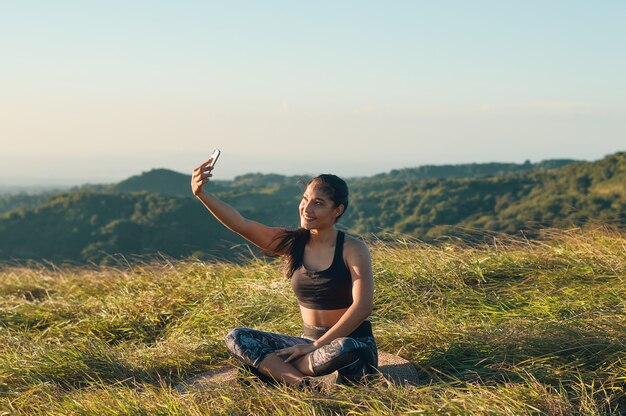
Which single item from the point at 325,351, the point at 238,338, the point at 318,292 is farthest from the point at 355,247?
the point at 238,338

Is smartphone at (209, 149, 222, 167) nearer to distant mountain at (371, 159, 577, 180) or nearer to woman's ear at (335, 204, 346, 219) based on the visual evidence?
woman's ear at (335, 204, 346, 219)

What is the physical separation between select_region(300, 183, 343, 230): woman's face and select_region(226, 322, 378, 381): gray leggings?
2.64 feet

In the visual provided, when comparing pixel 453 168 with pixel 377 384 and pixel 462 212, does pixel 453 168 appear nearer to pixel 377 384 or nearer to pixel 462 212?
pixel 462 212

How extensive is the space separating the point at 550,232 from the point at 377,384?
5436 millimetres

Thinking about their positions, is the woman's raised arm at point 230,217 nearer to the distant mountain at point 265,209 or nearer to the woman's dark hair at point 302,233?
the woman's dark hair at point 302,233

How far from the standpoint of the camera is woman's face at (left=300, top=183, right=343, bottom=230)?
515cm

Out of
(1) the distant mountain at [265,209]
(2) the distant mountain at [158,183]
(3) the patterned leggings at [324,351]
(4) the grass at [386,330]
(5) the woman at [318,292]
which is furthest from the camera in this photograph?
(2) the distant mountain at [158,183]

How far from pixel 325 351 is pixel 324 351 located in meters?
0.01

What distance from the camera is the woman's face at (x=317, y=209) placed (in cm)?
515

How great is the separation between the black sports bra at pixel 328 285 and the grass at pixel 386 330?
65 centimetres

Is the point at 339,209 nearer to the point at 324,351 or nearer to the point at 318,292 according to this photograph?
the point at 318,292

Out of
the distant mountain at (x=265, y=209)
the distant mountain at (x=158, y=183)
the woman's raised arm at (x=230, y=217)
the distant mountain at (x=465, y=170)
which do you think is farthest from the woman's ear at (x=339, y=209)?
the distant mountain at (x=465, y=170)

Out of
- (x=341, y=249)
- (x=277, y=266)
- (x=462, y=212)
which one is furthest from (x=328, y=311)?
(x=462, y=212)

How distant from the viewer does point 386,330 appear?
628 centimetres
